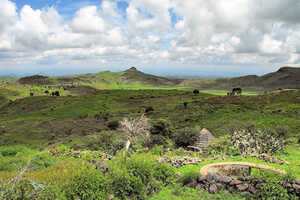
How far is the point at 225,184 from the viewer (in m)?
12.5

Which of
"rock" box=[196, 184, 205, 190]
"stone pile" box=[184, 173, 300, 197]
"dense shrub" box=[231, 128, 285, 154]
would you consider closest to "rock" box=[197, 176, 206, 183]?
"stone pile" box=[184, 173, 300, 197]

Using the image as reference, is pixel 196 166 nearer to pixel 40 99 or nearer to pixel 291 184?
pixel 291 184

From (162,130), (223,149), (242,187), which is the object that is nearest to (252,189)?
(242,187)

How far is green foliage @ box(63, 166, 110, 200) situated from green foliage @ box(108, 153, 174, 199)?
71 cm

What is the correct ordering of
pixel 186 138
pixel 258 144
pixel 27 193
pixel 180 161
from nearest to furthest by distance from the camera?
pixel 27 193 < pixel 180 161 < pixel 258 144 < pixel 186 138

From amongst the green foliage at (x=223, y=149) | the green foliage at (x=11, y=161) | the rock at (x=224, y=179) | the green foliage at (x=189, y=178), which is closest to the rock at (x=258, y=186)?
the rock at (x=224, y=179)

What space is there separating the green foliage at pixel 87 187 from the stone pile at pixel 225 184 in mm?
5210

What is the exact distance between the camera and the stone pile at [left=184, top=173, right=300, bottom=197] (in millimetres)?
11984

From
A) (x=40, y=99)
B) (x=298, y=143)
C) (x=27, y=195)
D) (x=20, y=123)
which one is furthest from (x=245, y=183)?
(x=40, y=99)

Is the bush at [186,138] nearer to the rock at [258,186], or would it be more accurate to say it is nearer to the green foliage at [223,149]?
the green foliage at [223,149]

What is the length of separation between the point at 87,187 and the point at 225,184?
775cm

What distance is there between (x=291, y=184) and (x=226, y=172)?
4172 millimetres

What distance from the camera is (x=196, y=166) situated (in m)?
16.8

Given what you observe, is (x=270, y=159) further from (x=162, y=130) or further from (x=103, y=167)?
(x=162, y=130)
